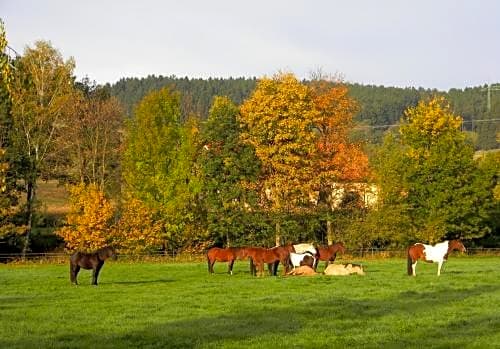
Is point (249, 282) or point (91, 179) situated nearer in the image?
point (249, 282)

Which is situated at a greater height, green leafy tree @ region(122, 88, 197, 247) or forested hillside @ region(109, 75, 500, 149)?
forested hillside @ region(109, 75, 500, 149)

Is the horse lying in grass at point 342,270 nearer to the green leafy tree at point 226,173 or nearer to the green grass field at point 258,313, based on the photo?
the green grass field at point 258,313

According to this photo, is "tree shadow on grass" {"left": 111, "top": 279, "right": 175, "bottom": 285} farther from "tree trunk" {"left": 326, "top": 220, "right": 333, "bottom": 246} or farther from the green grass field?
"tree trunk" {"left": 326, "top": 220, "right": 333, "bottom": 246}

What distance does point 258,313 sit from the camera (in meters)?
19.0

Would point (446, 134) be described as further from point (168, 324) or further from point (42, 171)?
point (168, 324)

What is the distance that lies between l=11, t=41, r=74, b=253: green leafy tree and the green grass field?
2552 cm

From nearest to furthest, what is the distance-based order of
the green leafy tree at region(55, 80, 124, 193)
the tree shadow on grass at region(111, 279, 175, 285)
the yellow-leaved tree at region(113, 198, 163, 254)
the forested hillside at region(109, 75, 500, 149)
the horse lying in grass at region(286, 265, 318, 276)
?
1. the tree shadow on grass at region(111, 279, 175, 285)
2. the horse lying in grass at region(286, 265, 318, 276)
3. the yellow-leaved tree at region(113, 198, 163, 254)
4. the green leafy tree at region(55, 80, 124, 193)
5. the forested hillside at region(109, 75, 500, 149)

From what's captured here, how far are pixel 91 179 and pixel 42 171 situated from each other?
4126mm

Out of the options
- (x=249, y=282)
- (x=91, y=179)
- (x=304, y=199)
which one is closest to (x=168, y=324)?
(x=249, y=282)

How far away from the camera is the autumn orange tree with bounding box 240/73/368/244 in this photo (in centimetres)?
5388

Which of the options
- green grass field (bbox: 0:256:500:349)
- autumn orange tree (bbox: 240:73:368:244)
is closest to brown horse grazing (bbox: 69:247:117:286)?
green grass field (bbox: 0:256:500:349)

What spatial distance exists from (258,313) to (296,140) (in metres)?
35.1

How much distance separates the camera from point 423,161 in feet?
186

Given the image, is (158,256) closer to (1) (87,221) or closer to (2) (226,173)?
(1) (87,221)
